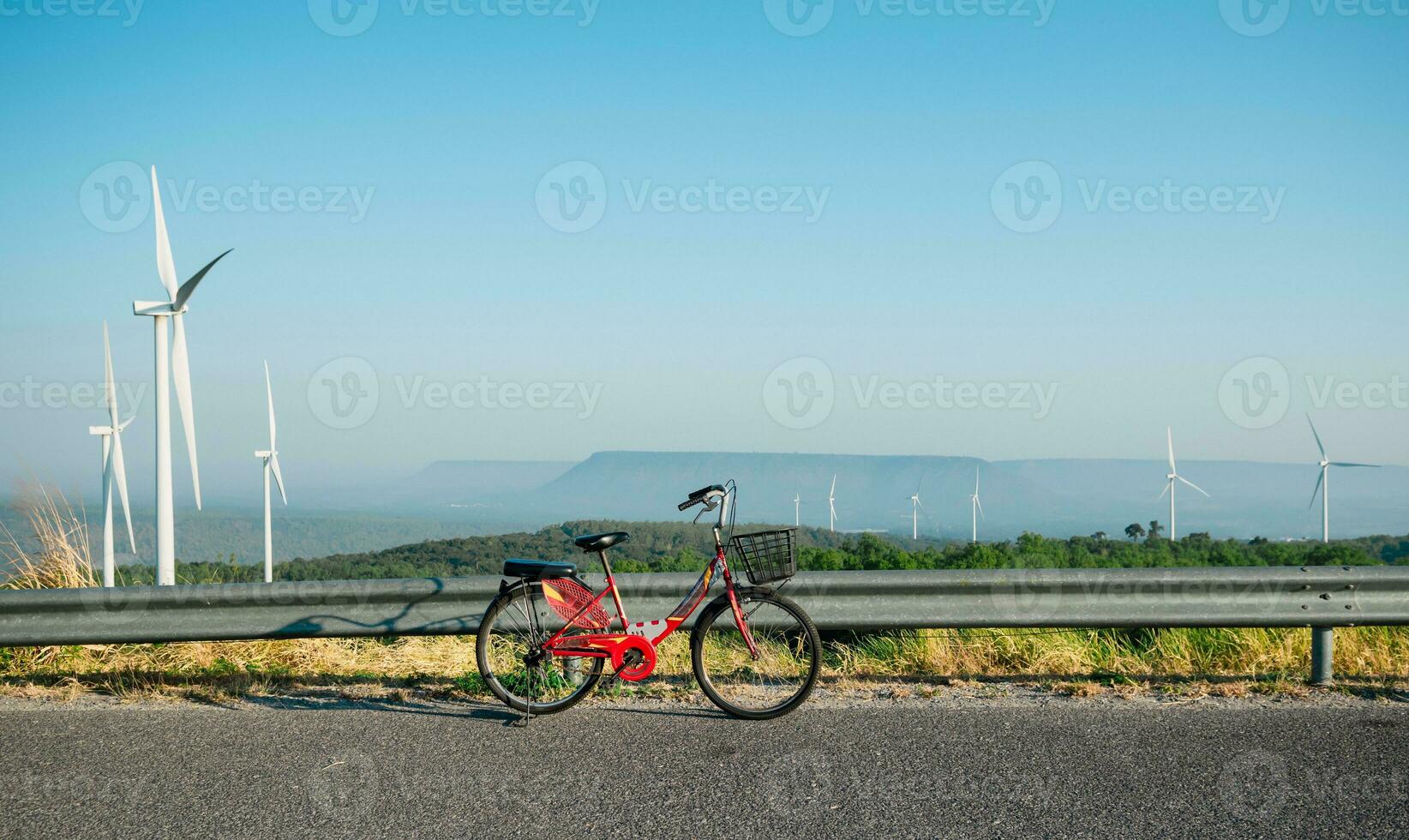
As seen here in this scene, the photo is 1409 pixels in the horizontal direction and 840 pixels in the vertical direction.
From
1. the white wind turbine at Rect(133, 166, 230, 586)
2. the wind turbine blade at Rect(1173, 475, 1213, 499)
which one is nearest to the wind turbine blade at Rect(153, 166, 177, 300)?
the white wind turbine at Rect(133, 166, 230, 586)

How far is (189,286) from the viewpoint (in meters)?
13.1

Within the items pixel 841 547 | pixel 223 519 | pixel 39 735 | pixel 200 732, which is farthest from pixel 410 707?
pixel 223 519

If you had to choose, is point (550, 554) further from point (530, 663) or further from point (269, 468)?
point (269, 468)

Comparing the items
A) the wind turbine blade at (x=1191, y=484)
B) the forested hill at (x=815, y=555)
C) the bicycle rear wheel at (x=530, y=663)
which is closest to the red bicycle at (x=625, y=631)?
the bicycle rear wheel at (x=530, y=663)

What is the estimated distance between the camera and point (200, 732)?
17.2ft

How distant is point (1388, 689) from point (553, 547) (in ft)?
19.8

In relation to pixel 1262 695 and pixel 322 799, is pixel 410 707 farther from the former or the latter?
pixel 1262 695

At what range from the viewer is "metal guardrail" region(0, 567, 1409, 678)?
586 centimetres

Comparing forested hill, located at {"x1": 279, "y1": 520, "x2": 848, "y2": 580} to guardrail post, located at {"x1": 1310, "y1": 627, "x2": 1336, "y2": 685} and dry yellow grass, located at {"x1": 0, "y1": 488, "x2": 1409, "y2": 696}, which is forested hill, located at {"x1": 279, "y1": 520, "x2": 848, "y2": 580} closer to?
dry yellow grass, located at {"x1": 0, "y1": 488, "x2": 1409, "y2": 696}

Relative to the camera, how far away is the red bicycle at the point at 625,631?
555cm

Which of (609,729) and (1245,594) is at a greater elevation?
(1245,594)

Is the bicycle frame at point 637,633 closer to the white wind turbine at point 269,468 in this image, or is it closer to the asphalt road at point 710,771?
the asphalt road at point 710,771

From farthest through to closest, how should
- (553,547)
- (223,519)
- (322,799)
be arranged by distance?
(223,519), (553,547), (322,799)

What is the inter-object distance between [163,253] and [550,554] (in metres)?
10.5
